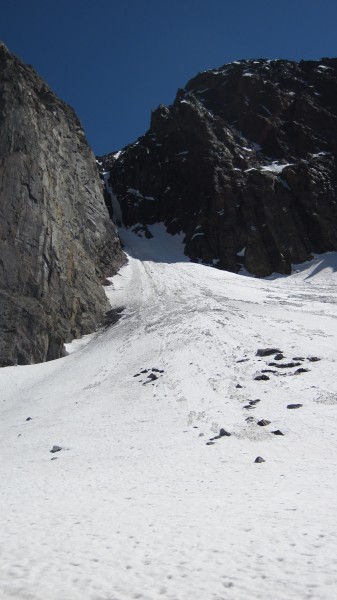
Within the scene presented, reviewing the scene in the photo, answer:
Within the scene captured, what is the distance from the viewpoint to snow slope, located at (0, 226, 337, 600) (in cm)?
566

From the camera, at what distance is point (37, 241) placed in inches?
1443

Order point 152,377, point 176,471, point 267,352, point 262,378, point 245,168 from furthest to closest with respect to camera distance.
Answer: point 245,168 < point 267,352 < point 152,377 < point 262,378 < point 176,471

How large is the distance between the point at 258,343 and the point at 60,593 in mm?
20958

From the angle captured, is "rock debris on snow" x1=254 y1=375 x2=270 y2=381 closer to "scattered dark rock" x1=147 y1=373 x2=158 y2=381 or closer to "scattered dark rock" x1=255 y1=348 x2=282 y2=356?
"scattered dark rock" x1=255 y1=348 x2=282 y2=356

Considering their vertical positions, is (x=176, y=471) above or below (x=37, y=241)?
below

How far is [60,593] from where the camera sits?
5336 mm

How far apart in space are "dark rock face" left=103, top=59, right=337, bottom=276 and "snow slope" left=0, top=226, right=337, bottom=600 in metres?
44.5

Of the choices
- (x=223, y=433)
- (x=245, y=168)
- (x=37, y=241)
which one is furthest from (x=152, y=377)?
(x=245, y=168)

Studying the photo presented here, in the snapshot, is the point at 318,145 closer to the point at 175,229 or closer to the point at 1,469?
the point at 175,229

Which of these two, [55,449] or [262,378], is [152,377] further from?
[55,449]

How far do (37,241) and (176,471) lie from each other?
29.8 metres

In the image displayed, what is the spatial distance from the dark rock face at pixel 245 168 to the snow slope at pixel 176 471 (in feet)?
146

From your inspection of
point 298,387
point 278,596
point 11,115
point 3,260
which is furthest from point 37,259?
point 278,596

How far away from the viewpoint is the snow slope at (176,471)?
5.66 m
